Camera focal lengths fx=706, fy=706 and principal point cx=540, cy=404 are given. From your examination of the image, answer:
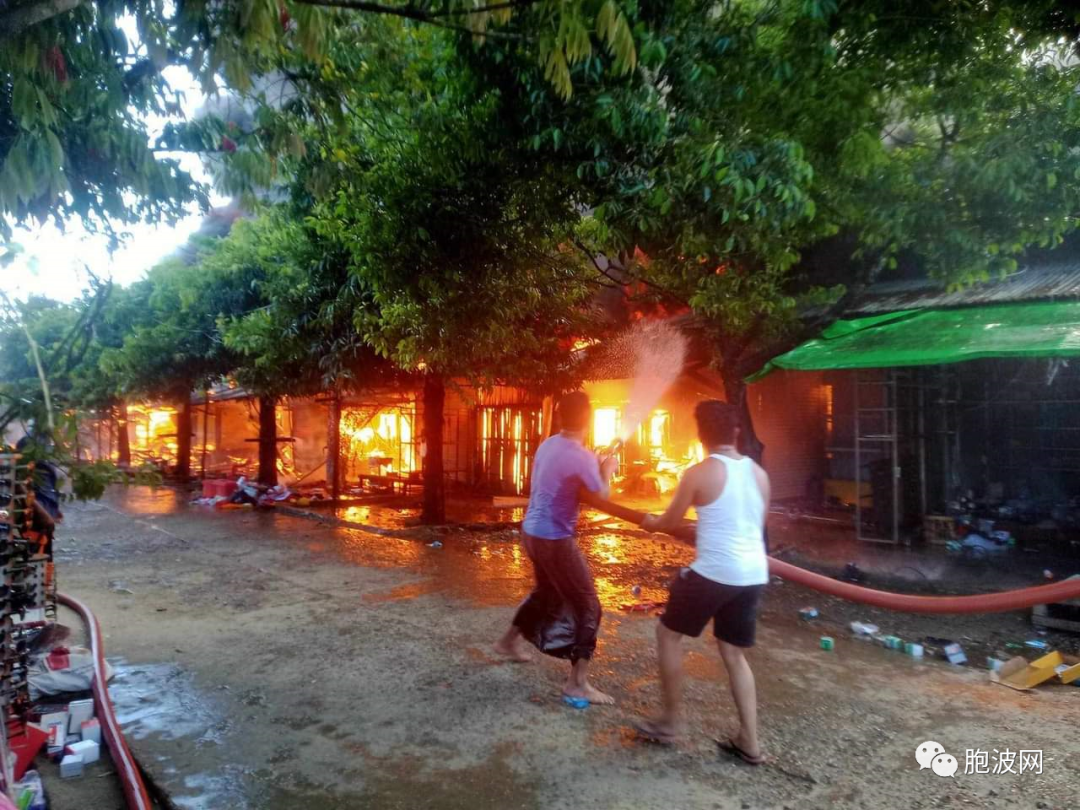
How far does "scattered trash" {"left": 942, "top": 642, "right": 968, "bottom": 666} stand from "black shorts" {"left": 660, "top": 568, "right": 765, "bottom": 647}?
2.61m

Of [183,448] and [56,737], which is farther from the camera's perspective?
[183,448]

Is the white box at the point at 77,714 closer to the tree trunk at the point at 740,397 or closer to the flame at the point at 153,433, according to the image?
the tree trunk at the point at 740,397

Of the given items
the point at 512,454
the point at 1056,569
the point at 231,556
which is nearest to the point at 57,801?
the point at 231,556

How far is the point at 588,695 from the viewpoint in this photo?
425 centimetres

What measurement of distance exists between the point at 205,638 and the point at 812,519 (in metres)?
9.02

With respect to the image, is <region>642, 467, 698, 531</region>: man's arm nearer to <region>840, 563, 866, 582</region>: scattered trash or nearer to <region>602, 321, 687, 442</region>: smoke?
<region>840, 563, 866, 582</region>: scattered trash

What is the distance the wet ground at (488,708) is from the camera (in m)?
3.35

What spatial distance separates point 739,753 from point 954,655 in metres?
2.55

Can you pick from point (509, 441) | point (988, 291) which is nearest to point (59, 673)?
point (988, 291)

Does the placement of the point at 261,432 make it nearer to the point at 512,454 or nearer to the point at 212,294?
the point at 212,294

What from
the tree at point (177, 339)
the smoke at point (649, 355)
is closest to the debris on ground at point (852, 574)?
the smoke at point (649, 355)

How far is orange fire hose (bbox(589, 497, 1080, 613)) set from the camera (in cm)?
383

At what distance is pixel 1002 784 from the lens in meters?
3.41

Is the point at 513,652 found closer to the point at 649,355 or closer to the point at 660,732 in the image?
the point at 660,732
